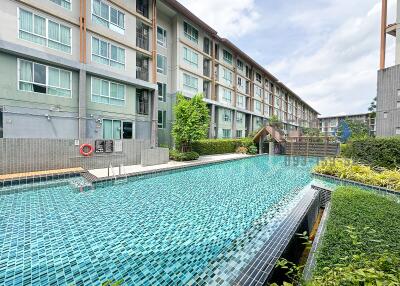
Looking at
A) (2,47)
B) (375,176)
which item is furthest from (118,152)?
(375,176)

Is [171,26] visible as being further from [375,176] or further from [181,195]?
[375,176]

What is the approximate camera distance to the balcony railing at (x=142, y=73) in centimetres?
1745

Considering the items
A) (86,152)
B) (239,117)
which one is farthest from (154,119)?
(239,117)

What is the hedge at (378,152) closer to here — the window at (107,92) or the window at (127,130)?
the window at (127,130)

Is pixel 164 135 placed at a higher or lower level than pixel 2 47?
lower

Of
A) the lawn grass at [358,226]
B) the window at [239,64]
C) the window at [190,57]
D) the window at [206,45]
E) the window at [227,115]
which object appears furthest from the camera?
the window at [239,64]

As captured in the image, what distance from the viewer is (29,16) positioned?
10961 mm

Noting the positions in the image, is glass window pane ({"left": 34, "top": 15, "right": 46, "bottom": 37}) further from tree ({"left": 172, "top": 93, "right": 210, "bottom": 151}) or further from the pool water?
tree ({"left": 172, "top": 93, "right": 210, "bottom": 151})

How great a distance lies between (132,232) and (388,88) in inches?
→ 942

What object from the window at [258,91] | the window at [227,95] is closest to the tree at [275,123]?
the window at [258,91]

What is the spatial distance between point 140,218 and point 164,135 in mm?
14599

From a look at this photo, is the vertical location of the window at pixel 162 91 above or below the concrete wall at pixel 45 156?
above

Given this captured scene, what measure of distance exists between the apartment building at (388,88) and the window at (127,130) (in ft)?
74.7

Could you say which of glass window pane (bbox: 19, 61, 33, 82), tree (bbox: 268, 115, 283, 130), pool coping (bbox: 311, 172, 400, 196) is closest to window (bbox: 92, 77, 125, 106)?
glass window pane (bbox: 19, 61, 33, 82)
